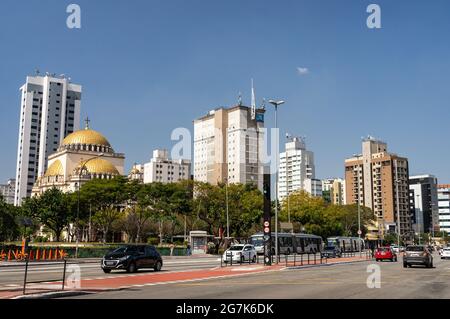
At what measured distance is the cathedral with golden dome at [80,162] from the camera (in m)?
126

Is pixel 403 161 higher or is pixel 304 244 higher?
pixel 403 161

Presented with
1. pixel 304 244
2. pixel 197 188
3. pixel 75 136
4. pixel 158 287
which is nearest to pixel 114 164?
pixel 75 136

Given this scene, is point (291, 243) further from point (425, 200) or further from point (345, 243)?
point (425, 200)

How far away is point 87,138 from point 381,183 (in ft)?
301

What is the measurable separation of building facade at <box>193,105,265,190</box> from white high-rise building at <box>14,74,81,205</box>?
51.3 meters

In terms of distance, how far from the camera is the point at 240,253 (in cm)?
4019

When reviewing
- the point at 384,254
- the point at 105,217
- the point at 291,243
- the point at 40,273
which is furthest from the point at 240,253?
the point at 105,217

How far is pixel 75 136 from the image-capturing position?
138 m

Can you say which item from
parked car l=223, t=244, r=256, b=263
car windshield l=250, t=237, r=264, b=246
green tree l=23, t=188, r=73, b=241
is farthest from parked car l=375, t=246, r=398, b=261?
green tree l=23, t=188, r=73, b=241

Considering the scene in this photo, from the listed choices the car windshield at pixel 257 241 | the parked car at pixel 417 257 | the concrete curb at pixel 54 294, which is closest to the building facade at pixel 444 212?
the car windshield at pixel 257 241
